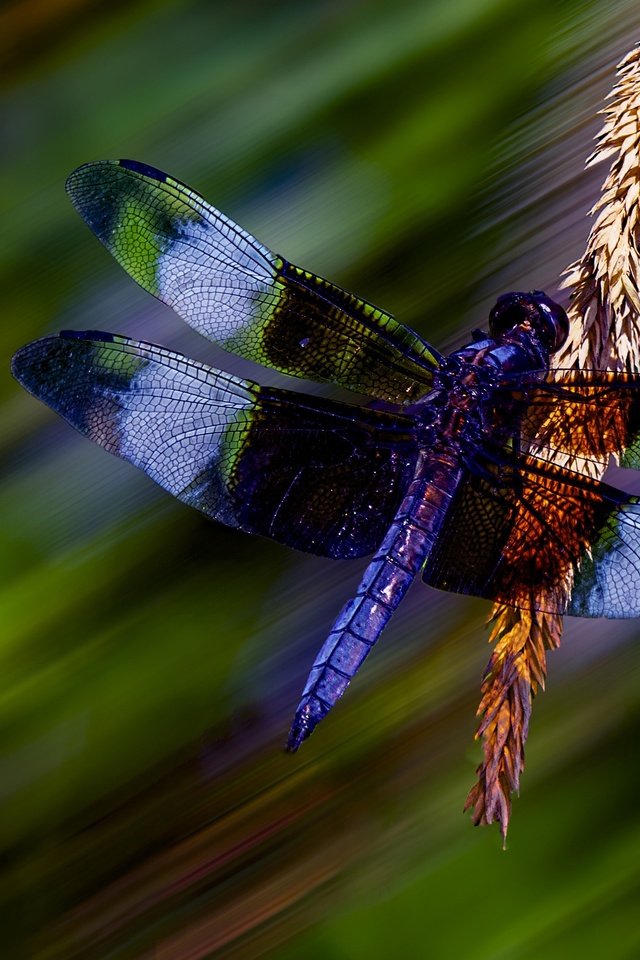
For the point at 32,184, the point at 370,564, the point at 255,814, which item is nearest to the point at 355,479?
the point at 370,564

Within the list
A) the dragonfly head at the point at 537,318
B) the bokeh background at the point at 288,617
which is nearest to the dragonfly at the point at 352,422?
the dragonfly head at the point at 537,318

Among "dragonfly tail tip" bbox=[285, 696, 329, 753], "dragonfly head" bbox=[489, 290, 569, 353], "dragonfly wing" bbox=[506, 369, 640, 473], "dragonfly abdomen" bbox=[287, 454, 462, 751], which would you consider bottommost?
"dragonfly tail tip" bbox=[285, 696, 329, 753]

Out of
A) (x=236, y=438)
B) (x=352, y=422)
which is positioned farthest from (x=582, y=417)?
(x=236, y=438)

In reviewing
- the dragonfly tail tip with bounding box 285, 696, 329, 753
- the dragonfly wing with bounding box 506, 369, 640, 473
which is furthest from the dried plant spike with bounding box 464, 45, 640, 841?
the dragonfly tail tip with bounding box 285, 696, 329, 753

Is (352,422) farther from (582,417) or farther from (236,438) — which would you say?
(582,417)

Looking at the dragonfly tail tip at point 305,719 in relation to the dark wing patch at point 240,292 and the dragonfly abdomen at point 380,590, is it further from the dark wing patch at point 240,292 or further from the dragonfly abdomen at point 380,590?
the dark wing patch at point 240,292

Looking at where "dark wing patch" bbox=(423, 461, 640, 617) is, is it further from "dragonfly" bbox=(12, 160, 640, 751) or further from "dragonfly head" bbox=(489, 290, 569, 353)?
"dragonfly head" bbox=(489, 290, 569, 353)

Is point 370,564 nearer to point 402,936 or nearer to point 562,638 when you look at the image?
point 562,638
